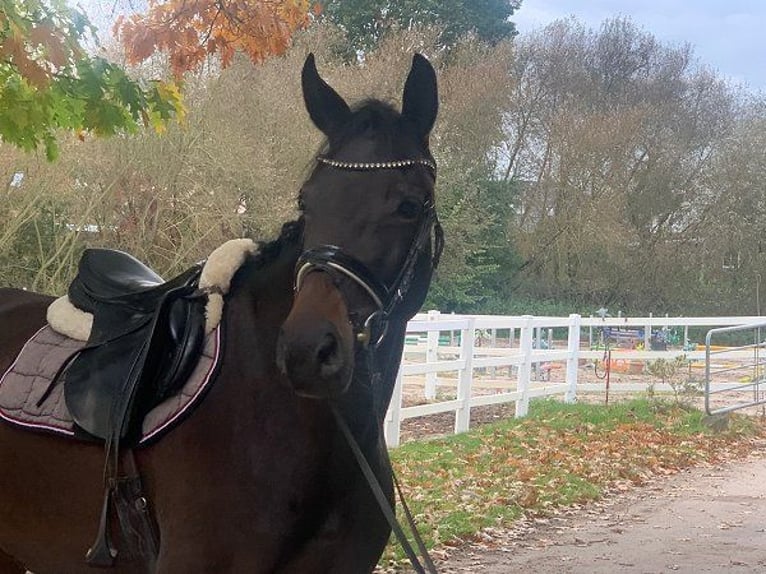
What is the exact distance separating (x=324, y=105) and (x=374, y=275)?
0.57 m

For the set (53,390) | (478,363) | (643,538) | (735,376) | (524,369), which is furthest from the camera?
(735,376)

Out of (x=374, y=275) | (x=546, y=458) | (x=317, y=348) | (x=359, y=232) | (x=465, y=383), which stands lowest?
(x=546, y=458)

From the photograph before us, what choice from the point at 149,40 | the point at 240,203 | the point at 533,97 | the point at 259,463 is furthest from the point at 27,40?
the point at 533,97

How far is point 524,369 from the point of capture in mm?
12125

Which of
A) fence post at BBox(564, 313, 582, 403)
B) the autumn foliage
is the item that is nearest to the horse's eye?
the autumn foliage

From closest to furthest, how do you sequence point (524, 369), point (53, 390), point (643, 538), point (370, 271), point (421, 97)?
point (370, 271) → point (421, 97) → point (53, 390) → point (643, 538) → point (524, 369)

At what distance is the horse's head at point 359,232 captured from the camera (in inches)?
80.9

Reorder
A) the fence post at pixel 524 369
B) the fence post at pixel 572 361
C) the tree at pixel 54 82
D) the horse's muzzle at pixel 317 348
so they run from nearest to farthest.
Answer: the horse's muzzle at pixel 317 348 < the tree at pixel 54 82 < the fence post at pixel 524 369 < the fence post at pixel 572 361

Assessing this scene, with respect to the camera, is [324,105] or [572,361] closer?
[324,105]

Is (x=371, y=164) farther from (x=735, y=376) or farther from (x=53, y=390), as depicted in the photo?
(x=735, y=376)

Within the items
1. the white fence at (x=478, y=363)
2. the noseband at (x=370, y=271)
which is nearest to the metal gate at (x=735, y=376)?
the white fence at (x=478, y=363)

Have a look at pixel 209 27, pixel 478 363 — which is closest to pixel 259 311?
pixel 209 27

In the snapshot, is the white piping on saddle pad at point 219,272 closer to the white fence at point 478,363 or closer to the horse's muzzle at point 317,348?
the horse's muzzle at point 317,348

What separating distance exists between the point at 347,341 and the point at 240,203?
11.7m
